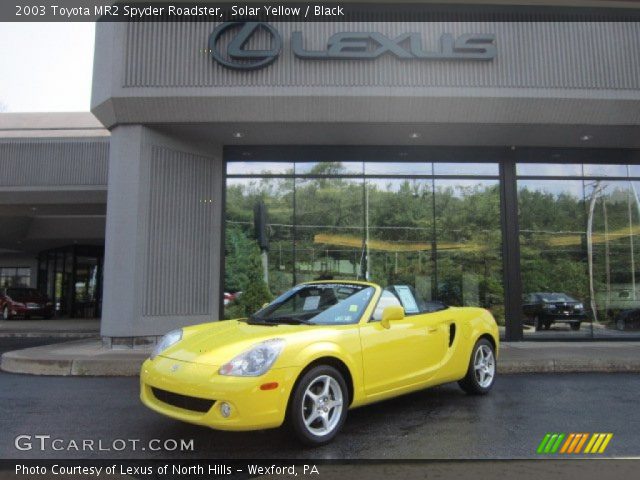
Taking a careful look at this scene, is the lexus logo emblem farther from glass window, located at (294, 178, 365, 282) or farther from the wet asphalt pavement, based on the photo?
the wet asphalt pavement

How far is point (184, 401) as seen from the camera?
3832mm

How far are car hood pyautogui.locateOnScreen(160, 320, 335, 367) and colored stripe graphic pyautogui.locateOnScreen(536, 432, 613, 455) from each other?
202cm

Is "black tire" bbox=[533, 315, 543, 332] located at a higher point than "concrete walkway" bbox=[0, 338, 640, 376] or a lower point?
higher

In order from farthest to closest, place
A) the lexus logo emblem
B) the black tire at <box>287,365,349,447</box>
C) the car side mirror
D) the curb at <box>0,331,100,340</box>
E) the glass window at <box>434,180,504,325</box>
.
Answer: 1. the curb at <box>0,331,100,340</box>
2. the glass window at <box>434,180,504,325</box>
3. the lexus logo emblem
4. the car side mirror
5. the black tire at <box>287,365,349,447</box>

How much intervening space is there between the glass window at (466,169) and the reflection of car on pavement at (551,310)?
122 inches

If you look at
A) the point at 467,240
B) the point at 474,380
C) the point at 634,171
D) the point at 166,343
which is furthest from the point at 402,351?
the point at 634,171

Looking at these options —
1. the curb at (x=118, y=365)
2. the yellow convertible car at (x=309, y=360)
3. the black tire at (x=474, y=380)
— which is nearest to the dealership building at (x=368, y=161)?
the curb at (x=118, y=365)

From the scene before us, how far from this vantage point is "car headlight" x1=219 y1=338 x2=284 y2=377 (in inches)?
147

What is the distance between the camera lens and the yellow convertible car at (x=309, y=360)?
145 inches

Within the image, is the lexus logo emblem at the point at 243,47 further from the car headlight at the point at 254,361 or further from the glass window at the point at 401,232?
the car headlight at the point at 254,361

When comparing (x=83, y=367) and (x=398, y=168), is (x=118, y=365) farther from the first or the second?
(x=398, y=168)

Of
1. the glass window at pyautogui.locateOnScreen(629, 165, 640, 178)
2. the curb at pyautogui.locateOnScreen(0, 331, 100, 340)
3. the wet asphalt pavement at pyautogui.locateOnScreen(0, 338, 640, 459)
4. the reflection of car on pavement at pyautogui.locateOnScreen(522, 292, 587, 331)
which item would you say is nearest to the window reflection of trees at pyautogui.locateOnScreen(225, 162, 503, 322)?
the reflection of car on pavement at pyautogui.locateOnScreen(522, 292, 587, 331)

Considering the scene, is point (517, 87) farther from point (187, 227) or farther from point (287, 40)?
point (187, 227)

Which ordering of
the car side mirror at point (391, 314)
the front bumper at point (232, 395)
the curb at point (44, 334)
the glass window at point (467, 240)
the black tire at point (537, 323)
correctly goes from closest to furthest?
the front bumper at point (232, 395) → the car side mirror at point (391, 314) → the black tire at point (537, 323) → the glass window at point (467, 240) → the curb at point (44, 334)
